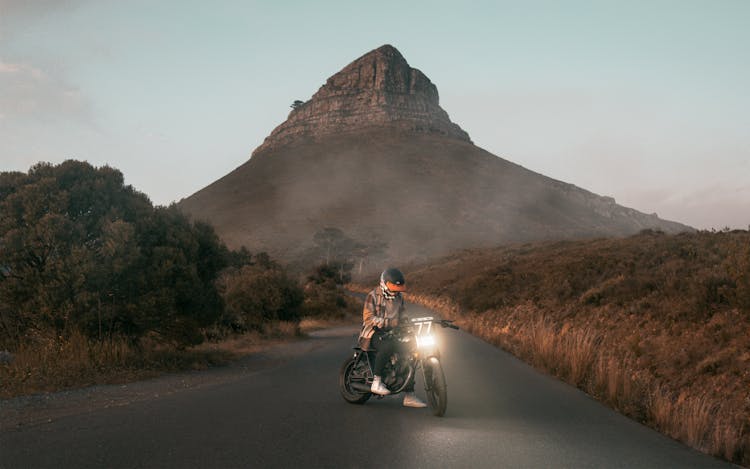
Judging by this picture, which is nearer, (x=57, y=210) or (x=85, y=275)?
(x=85, y=275)

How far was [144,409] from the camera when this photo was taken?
8836mm

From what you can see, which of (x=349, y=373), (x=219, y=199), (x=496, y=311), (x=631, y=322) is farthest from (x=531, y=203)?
(x=349, y=373)

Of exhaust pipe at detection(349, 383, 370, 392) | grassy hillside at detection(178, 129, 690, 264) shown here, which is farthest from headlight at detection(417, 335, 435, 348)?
grassy hillside at detection(178, 129, 690, 264)

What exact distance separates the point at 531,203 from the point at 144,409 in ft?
465

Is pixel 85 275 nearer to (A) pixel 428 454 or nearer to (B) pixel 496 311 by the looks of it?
(A) pixel 428 454

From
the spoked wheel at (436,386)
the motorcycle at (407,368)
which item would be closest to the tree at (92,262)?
the motorcycle at (407,368)

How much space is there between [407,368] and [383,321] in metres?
0.86

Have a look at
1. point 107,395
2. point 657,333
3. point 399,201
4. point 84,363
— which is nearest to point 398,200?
point 399,201

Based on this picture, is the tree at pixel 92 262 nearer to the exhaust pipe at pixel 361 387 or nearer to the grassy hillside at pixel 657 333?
the exhaust pipe at pixel 361 387

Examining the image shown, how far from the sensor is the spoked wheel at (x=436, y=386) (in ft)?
28.0

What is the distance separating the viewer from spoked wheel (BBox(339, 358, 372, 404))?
373 inches

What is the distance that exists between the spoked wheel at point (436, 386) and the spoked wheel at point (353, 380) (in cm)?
113

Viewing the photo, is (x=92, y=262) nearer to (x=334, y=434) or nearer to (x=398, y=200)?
(x=334, y=434)

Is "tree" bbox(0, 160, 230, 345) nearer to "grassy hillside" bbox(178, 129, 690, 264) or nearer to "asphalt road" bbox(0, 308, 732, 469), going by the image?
"asphalt road" bbox(0, 308, 732, 469)
